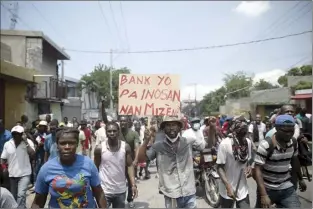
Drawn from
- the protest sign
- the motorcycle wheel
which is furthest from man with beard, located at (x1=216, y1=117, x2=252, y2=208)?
the motorcycle wheel

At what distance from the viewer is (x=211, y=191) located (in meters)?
6.44

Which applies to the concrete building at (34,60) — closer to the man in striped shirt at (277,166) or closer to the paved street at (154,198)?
the paved street at (154,198)

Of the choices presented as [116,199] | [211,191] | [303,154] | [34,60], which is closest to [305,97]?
[211,191]

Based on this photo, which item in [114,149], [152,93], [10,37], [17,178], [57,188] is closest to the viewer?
[57,188]

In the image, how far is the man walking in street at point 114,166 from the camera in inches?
175

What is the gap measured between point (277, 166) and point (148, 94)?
2.32 metres

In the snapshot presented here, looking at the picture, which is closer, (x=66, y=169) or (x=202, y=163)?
(x=66, y=169)

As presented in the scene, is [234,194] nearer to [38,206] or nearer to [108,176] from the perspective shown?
[108,176]

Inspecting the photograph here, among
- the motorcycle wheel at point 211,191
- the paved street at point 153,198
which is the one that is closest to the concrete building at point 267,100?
the paved street at point 153,198

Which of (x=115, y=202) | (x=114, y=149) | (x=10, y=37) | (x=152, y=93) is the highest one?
(x=10, y=37)

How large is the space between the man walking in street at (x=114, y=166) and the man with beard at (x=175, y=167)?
1.93ft

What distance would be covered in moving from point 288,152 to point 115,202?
7.79 ft

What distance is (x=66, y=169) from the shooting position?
9.19ft

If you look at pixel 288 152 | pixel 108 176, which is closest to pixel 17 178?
pixel 108 176
